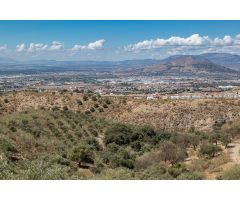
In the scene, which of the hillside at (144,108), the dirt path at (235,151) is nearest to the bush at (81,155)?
the dirt path at (235,151)

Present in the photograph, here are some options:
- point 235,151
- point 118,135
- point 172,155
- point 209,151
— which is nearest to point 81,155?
point 172,155

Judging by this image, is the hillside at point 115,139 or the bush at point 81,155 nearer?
the hillside at point 115,139

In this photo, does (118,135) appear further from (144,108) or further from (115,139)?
(144,108)

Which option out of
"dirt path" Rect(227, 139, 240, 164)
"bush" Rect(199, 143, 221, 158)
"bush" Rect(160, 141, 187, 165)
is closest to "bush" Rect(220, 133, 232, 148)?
"dirt path" Rect(227, 139, 240, 164)

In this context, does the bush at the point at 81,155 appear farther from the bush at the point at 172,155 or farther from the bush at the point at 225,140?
the bush at the point at 225,140

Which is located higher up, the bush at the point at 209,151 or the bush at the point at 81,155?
the bush at the point at 209,151

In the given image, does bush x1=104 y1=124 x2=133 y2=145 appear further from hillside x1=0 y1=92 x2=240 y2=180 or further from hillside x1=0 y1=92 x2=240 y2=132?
hillside x1=0 y1=92 x2=240 y2=132

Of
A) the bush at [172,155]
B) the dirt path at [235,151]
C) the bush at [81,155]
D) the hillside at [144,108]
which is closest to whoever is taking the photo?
the dirt path at [235,151]

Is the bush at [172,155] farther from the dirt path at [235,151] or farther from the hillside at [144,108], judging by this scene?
the hillside at [144,108]

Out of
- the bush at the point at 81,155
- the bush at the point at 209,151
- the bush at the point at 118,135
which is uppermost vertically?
the bush at the point at 209,151

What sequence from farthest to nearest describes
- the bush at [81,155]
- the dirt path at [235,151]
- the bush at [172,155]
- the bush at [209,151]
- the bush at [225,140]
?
the bush at [225,140]
the bush at [81,155]
the bush at [209,151]
the bush at [172,155]
the dirt path at [235,151]

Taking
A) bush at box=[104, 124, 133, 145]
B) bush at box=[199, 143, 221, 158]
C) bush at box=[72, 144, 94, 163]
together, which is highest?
bush at box=[199, 143, 221, 158]
